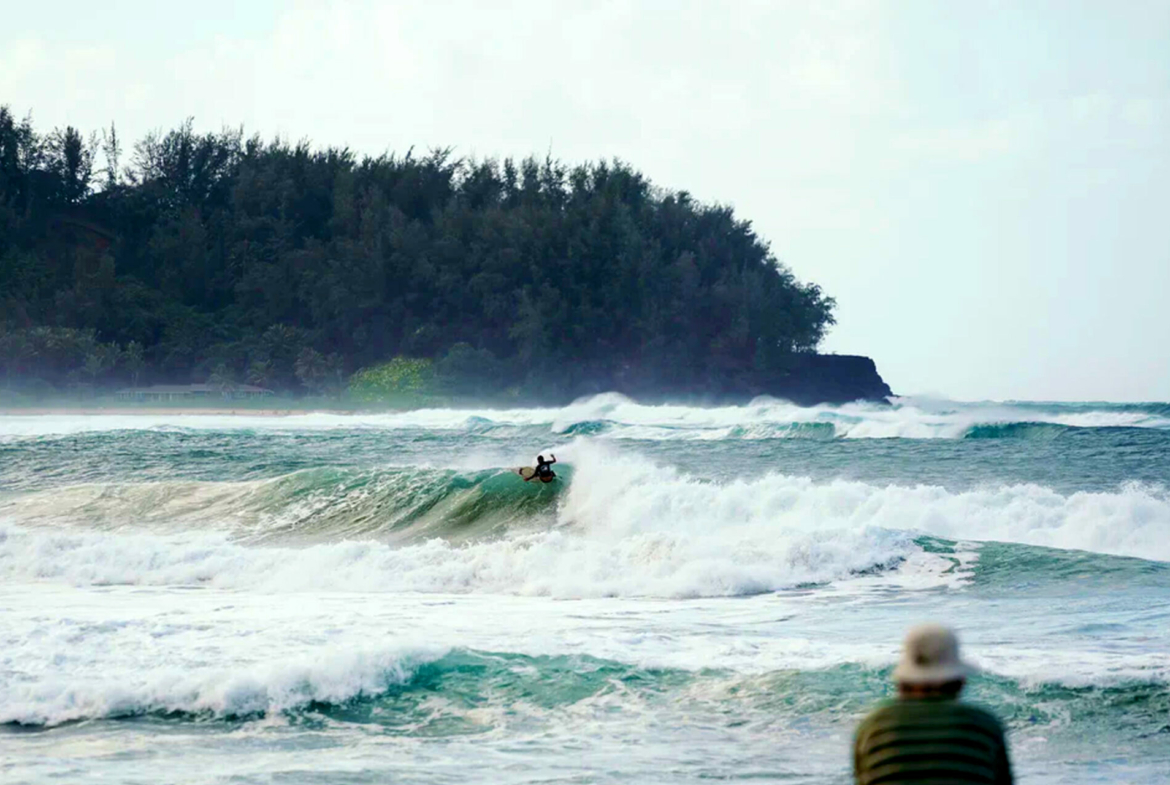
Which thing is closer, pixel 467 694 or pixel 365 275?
pixel 467 694

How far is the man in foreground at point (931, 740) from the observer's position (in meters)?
3.12

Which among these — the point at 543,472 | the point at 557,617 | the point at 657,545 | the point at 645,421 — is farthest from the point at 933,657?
the point at 645,421

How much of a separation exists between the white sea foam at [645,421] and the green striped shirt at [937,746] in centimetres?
3491

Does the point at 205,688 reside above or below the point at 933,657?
below

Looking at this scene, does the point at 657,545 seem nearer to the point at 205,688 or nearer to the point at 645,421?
the point at 205,688

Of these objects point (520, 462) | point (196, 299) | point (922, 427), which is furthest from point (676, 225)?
point (520, 462)

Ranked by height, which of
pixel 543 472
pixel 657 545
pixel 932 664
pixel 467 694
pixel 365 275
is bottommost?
pixel 467 694

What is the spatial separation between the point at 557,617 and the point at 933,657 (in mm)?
9125

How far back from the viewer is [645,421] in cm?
5203

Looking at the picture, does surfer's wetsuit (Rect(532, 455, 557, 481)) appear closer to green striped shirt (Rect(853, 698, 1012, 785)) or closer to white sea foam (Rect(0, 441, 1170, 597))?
white sea foam (Rect(0, 441, 1170, 597))

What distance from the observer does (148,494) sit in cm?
2331

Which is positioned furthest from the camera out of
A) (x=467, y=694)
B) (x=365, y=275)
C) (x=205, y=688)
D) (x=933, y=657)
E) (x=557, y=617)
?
(x=365, y=275)

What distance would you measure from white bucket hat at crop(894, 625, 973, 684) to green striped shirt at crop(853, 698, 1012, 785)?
0.09 m

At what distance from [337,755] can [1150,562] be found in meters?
9.63
